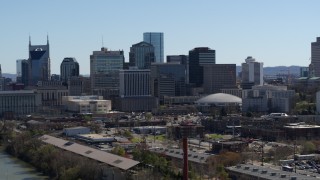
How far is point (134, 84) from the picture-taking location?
49.3m

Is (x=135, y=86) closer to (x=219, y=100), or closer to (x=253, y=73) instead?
(x=219, y=100)

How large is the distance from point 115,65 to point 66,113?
18.3 meters

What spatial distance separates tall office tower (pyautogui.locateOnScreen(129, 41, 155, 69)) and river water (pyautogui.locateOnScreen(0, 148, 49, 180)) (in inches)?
1736

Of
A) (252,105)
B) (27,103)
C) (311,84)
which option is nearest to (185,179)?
(252,105)

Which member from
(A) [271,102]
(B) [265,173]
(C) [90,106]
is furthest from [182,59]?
(B) [265,173]

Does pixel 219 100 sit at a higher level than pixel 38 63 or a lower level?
lower

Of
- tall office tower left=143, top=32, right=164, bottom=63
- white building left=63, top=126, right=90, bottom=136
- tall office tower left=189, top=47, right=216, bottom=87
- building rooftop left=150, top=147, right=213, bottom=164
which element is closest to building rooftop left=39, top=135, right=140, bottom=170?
building rooftop left=150, top=147, right=213, bottom=164

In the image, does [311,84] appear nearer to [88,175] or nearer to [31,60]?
[31,60]

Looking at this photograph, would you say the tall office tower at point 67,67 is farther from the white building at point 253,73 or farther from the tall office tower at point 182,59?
the white building at point 253,73

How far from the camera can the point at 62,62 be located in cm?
7169

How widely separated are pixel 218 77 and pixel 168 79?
461 centimetres

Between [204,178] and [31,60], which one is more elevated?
[31,60]

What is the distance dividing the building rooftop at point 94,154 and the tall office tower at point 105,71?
2699 centimetres

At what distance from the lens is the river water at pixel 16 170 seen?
19.8m
